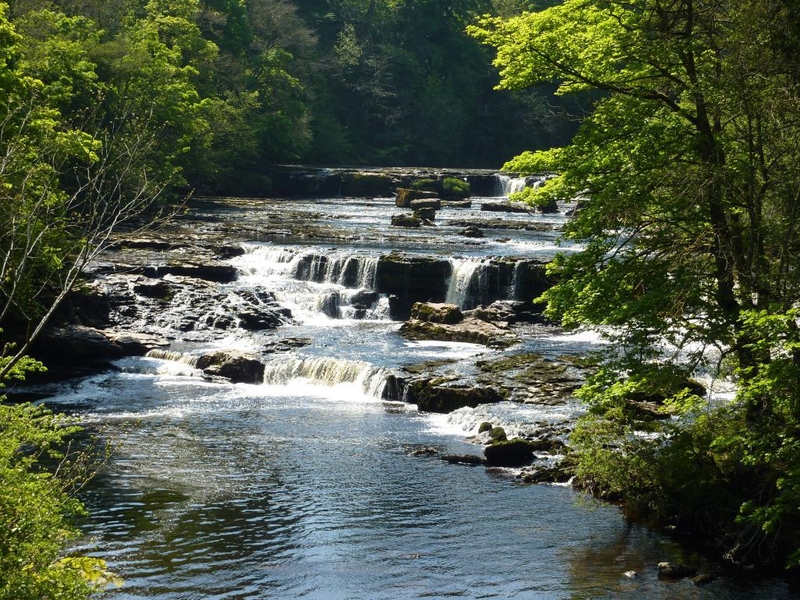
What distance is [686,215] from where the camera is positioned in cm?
1605

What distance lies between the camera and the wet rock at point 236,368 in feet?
95.9

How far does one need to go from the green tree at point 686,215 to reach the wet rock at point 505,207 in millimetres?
41841

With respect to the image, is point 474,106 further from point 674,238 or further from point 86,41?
point 674,238

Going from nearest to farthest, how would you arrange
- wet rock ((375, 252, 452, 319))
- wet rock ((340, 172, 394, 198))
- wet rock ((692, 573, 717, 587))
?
1. wet rock ((692, 573, 717, 587))
2. wet rock ((375, 252, 452, 319))
3. wet rock ((340, 172, 394, 198))

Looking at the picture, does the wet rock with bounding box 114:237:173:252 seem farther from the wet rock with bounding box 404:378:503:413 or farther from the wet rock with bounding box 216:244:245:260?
the wet rock with bounding box 404:378:503:413

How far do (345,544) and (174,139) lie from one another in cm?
4258

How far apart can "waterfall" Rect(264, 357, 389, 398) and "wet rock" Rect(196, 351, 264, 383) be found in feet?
0.99

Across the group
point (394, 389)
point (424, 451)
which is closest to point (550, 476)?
point (424, 451)

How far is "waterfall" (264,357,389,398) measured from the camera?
91.4ft

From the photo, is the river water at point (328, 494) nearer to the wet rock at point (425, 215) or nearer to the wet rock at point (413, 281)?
the wet rock at point (413, 281)

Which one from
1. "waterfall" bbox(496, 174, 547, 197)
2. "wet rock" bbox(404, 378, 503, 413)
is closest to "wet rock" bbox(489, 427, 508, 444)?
"wet rock" bbox(404, 378, 503, 413)

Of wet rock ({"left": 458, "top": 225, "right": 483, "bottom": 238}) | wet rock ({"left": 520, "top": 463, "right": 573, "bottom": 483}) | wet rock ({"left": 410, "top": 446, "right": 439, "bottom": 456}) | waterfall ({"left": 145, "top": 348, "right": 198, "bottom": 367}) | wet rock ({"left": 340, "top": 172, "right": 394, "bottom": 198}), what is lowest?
waterfall ({"left": 145, "top": 348, "right": 198, "bottom": 367})

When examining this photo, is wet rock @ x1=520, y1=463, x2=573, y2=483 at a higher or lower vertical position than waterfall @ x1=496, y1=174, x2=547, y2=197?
lower

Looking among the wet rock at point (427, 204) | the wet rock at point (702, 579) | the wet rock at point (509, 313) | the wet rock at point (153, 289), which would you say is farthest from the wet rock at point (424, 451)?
the wet rock at point (427, 204)
